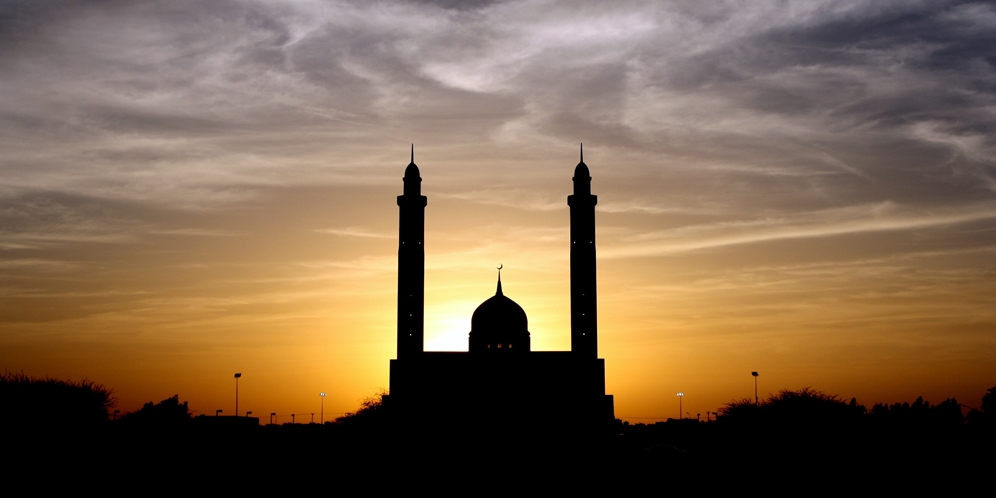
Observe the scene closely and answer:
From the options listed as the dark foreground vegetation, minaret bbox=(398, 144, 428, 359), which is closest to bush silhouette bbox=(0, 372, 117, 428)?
the dark foreground vegetation

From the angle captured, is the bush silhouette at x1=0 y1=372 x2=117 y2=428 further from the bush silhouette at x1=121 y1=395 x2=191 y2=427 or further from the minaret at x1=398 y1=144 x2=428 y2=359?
the minaret at x1=398 y1=144 x2=428 y2=359

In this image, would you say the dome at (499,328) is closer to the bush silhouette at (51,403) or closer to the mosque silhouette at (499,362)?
the mosque silhouette at (499,362)

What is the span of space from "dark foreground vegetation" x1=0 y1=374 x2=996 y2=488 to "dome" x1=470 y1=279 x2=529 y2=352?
2190 centimetres

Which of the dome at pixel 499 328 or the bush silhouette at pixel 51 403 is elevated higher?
the dome at pixel 499 328

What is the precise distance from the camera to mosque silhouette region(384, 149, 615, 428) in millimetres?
91812

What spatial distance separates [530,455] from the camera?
7606cm

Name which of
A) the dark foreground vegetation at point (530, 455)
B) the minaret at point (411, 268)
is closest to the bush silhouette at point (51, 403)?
the dark foreground vegetation at point (530, 455)

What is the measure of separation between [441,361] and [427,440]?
10.3 m

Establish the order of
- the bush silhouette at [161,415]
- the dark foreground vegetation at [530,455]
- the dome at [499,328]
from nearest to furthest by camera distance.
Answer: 1. the dark foreground vegetation at [530,455]
2. the bush silhouette at [161,415]
3. the dome at [499,328]

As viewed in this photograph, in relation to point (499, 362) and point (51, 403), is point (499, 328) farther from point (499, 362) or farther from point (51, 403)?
point (51, 403)

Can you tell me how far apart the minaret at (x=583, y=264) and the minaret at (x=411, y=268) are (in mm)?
12212

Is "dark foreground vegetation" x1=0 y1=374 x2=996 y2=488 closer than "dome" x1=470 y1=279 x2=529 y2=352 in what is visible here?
Yes

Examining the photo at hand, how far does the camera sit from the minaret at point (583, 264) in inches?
3610

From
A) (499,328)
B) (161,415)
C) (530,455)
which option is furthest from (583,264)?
(161,415)
